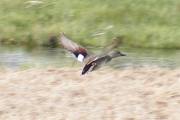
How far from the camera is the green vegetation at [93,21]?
16.3 metres

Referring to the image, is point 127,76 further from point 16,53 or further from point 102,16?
point 102,16

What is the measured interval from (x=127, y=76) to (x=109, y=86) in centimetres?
75

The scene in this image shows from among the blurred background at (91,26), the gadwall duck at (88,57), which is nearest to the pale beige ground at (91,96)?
the gadwall duck at (88,57)

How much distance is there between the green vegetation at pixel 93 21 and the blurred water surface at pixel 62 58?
0.74 m

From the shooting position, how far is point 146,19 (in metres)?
17.2

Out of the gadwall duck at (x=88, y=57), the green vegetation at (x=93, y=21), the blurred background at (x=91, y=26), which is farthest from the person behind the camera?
the green vegetation at (x=93, y=21)

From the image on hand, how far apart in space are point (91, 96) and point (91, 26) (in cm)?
864

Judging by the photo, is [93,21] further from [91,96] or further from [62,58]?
[91,96]

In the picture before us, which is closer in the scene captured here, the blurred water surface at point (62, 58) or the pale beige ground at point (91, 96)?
the pale beige ground at point (91, 96)

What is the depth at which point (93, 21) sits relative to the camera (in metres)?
17.4

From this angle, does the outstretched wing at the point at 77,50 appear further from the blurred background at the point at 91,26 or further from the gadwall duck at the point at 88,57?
the blurred background at the point at 91,26

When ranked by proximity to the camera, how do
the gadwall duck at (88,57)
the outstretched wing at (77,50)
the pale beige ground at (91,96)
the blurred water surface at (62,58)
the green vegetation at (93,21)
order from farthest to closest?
1. the green vegetation at (93,21)
2. the blurred water surface at (62,58)
3. the outstretched wing at (77,50)
4. the gadwall duck at (88,57)
5. the pale beige ground at (91,96)

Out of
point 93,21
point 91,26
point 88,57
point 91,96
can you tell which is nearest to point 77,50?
point 88,57

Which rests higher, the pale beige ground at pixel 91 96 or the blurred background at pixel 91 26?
the pale beige ground at pixel 91 96
